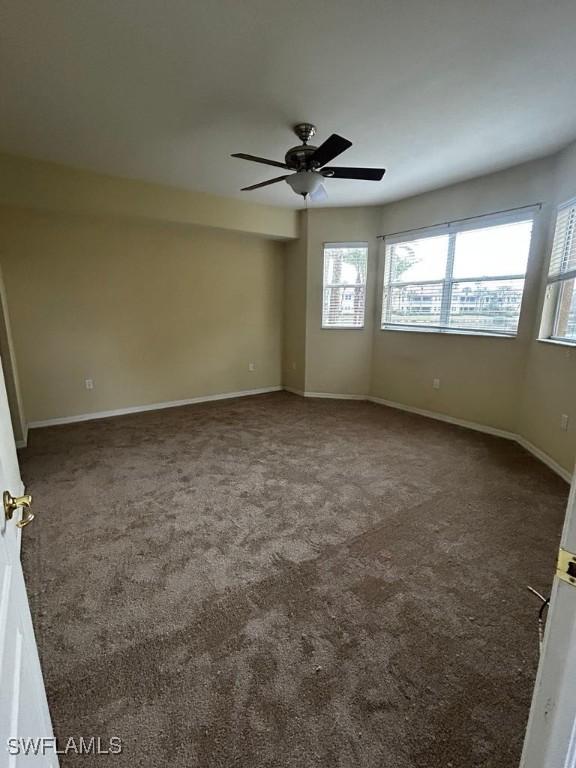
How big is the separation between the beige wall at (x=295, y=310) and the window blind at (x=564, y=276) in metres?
2.85

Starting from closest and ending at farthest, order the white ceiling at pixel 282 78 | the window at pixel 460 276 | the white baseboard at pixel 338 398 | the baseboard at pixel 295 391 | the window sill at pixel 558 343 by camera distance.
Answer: the white ceiling at pixel 282 78 → the window sill at pixel 558 343 → the white baseboard at pixel 338 398 → the window at pixel 460 276 → the baseboard at pixel 295 391

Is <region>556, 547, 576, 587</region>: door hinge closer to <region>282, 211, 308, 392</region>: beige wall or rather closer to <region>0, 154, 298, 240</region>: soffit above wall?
<region>0, 154, 298, 240</region>: soffit above wall

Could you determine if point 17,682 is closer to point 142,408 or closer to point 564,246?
point 564,246

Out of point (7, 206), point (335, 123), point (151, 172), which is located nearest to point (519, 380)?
point (335, 123)

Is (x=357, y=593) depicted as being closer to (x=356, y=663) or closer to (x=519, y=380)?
(x=356, y=663)

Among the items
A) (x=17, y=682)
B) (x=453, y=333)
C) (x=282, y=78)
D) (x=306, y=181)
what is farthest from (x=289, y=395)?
(x=17, y=682)

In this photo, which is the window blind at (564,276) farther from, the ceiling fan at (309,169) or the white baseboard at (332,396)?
the white baseboard at (332,396)

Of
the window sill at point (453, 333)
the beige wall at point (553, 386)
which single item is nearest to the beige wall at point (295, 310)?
the window sill at point (453, 333)

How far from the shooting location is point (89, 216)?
388cm

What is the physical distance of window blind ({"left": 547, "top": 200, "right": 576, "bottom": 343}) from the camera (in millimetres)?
2953

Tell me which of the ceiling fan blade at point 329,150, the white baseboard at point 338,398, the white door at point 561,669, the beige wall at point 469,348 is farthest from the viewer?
the beige wall at point 469,348

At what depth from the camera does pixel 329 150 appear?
7.89 feet

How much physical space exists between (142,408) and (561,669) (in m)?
4.69

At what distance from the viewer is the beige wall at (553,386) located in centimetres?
288
